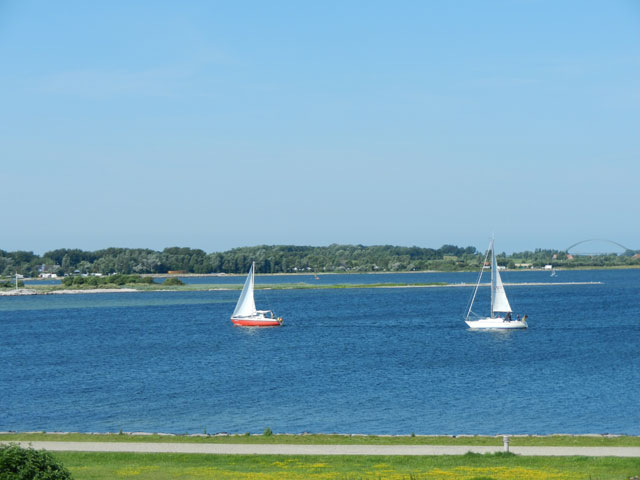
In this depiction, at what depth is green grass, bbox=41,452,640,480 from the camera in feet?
71.7

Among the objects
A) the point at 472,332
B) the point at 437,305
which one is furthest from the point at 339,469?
the point at 437,305

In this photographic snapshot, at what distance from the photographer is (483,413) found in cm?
3966

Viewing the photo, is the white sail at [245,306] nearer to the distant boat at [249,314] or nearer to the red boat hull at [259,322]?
the distant boat at [249,314]

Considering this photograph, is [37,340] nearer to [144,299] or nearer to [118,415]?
[118,415]

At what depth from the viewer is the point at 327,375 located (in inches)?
2174

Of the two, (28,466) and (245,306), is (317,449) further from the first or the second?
(245,306)

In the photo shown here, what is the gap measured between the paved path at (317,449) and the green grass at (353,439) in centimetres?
93

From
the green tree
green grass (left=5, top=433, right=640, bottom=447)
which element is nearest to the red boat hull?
green grass (left=5, top=433, right=640, bottom=447)

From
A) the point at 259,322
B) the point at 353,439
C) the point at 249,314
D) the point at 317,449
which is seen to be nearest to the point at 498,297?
the point at 259,322

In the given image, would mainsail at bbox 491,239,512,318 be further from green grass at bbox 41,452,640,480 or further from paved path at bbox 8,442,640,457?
green grass at bbox 41,452,640,480

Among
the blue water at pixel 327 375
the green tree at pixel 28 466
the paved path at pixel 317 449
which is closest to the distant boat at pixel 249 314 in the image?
the blue water at pixel 327 375

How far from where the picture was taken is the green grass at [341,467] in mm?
21859

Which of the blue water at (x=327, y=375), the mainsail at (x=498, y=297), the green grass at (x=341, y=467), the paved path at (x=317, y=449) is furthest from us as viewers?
the mainsail at (x=498, y=297)

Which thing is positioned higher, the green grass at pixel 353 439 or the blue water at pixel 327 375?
the green grass at pixel 353 439
